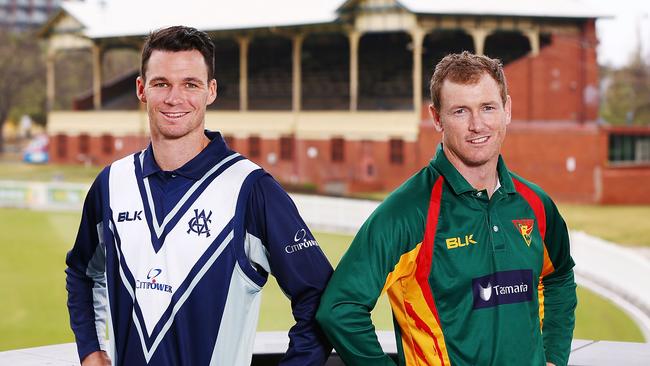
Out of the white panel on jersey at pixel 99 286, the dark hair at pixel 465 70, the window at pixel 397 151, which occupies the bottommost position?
the window at pixel 397 151

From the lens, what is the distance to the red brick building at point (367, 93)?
99.0 ft

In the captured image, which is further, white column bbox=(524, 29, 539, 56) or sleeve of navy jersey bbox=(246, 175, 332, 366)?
white column bbox=(524, 29, 539, 56)

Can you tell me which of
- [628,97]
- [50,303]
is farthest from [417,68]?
[628,97]

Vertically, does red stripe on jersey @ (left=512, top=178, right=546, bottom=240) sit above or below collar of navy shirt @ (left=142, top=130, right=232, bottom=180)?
below

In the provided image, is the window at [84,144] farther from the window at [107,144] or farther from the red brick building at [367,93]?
the window at [107,144]

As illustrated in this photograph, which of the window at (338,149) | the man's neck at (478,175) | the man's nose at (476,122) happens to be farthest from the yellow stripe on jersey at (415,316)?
→ the window at (338,149)

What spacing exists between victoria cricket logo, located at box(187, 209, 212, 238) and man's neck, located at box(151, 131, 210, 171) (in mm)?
207

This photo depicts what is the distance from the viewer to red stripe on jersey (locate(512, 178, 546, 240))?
3.26m

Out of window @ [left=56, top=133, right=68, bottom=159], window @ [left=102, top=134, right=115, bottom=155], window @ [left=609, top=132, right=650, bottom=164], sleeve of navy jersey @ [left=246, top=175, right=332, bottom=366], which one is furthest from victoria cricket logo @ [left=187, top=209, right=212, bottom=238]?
window @ [left=56, top=133, right=68, bottom=159]

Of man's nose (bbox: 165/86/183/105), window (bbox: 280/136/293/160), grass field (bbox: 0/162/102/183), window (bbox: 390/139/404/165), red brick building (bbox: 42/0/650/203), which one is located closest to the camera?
man's nose (bbox: 165/86/183/105)

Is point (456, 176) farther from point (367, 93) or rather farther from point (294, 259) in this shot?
point (367, 93)

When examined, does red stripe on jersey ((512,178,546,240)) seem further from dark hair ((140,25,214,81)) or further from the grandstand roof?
the grandstand roof

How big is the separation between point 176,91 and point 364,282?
0.94m

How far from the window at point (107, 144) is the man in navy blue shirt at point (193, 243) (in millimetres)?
38988
